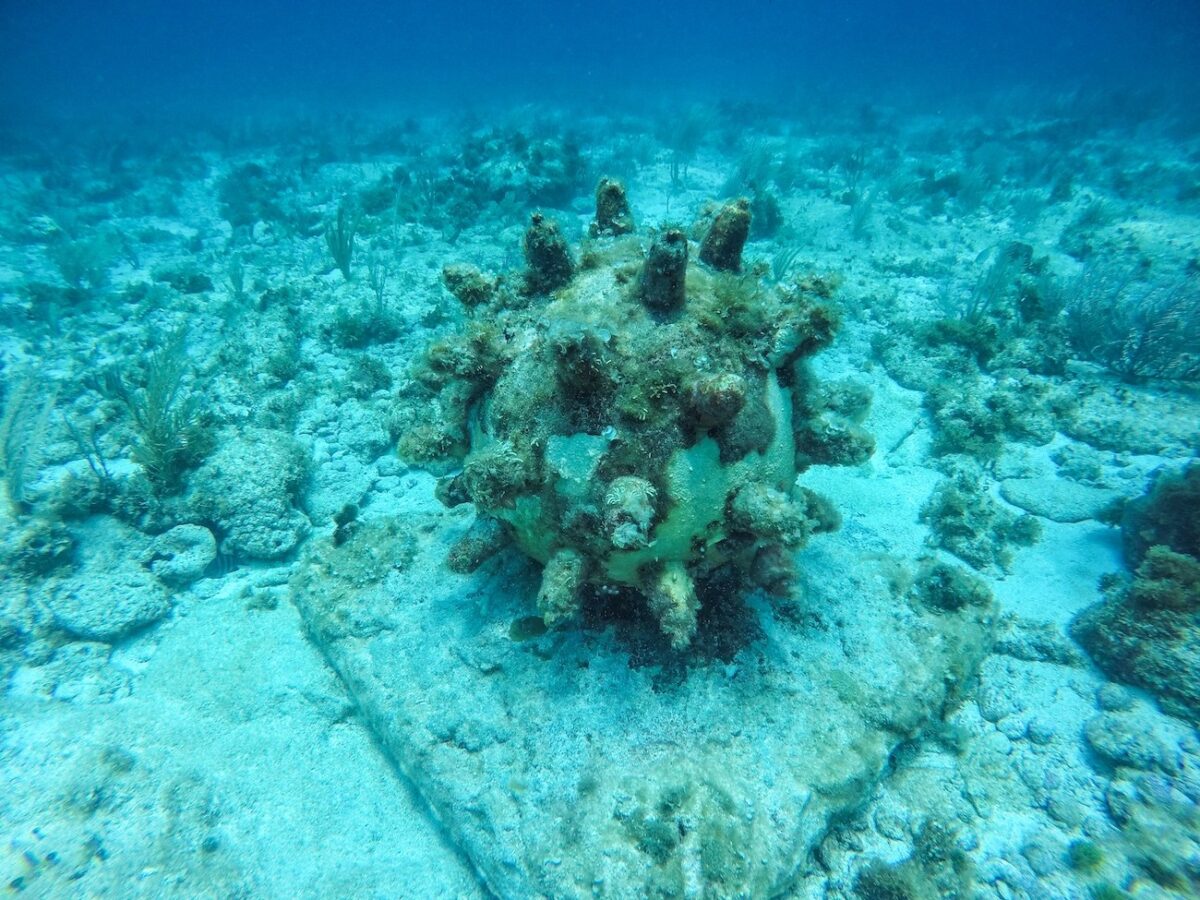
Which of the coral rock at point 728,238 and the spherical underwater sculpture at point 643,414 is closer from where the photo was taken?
the spherical underwater sculpture at point 643,414

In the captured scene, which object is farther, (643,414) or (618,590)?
(618,590)

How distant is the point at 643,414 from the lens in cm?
290

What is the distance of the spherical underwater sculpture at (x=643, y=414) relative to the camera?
9.59 feet

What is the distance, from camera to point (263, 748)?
4.19 m

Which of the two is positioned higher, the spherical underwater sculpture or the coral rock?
the coral rock

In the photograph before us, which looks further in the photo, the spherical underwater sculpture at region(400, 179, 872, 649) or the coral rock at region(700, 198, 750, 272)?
the coral rock at region(700, 198, 750, 272)

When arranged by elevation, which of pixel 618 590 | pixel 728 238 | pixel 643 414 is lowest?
pixel 618 590

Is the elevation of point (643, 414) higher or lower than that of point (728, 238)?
lower

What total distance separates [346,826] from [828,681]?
353 centimetres

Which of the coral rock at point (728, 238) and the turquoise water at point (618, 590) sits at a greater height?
the coral rock at point (728, 238)

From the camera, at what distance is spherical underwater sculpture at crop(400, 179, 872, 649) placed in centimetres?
292

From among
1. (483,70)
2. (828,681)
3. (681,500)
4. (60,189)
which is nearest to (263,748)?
(681,500)

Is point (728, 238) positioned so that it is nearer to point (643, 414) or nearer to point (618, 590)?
point (643, 414)

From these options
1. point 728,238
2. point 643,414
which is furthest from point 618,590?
point 728,238
